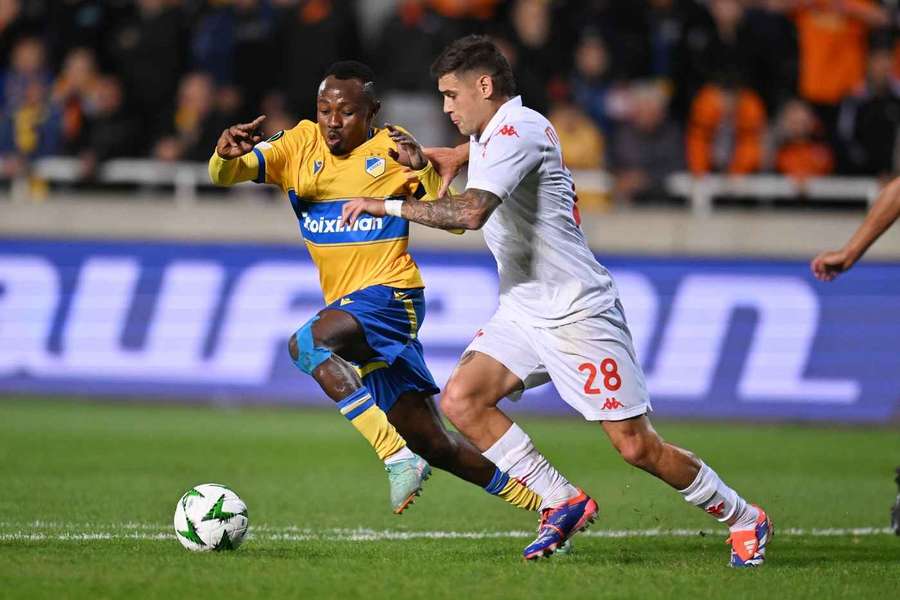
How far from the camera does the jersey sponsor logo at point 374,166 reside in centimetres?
827

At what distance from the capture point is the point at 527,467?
23.7 ft

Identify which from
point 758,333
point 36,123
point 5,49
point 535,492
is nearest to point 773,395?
point 758,333

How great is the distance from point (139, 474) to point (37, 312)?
4942 millimetres

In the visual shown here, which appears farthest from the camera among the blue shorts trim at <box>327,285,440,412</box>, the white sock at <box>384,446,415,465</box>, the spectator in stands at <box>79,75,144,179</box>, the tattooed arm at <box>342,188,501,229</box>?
the spectator in stands at <box>79,75,144,179</box>

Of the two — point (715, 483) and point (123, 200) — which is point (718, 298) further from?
point (715, 483)

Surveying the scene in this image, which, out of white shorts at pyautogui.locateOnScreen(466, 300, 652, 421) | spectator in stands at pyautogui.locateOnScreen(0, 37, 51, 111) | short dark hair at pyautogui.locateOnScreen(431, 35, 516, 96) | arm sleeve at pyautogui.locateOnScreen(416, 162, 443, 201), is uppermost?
short dark hair at pyautogui.locateOnScreen(431, 35, 516, 96)

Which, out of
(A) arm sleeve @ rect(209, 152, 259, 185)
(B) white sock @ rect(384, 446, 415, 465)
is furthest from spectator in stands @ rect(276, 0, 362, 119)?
(B) white sock @ rect(384, 446, 415, 465)

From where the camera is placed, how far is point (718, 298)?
1452 centimetres

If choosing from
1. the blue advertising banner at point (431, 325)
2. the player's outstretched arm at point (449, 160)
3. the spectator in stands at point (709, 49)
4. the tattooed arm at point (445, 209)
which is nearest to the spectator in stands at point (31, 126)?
the blue advertising banner at point (431, 325)

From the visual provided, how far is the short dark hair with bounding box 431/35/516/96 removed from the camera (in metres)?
6.99

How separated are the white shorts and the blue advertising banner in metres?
7.25

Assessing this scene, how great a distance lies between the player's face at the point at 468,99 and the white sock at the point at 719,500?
1972mm

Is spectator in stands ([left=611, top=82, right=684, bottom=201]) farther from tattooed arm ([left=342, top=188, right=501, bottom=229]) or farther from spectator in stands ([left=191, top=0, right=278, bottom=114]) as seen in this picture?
tattooed arm ([left=342, top=188, right=501, bottom=229])

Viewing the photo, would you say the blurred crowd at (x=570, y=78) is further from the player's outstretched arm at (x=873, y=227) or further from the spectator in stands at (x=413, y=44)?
the player's outstretched arm at (x=873, y=227)
